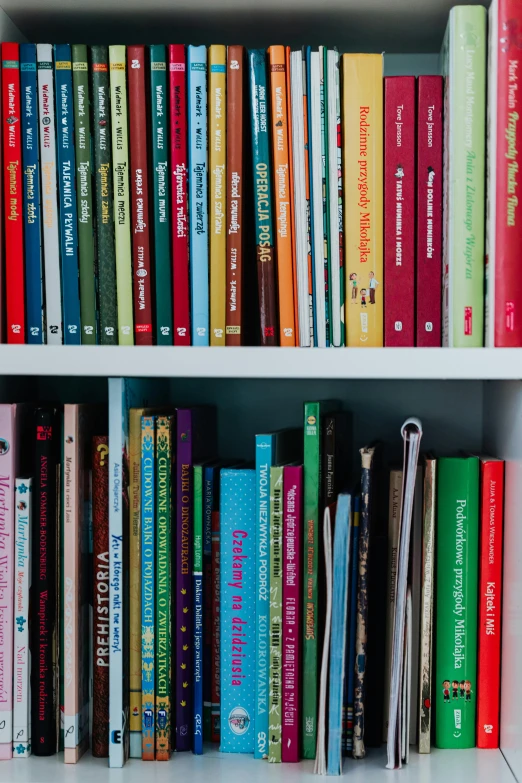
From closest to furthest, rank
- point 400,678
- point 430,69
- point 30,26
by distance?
point 400,678 < point 30,26 < point 430,69

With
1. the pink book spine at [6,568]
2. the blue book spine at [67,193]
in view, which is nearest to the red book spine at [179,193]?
the blue book spine at [67,193]

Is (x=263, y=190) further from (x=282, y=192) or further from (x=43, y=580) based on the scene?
(x=43, y=580)

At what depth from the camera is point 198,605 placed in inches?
33.9

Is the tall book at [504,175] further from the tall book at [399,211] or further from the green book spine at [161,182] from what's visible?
the green book spine at [161,182]

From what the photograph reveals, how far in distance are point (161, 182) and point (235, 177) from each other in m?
0.08

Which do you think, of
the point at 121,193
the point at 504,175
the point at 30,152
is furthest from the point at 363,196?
the point at 30,152

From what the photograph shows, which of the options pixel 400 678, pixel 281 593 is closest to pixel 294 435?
pixel 281 593

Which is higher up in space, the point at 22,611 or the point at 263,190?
the point at 263,190

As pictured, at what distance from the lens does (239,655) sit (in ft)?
2.81

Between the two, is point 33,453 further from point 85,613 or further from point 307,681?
point 307,681

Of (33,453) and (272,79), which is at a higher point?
(272,79)

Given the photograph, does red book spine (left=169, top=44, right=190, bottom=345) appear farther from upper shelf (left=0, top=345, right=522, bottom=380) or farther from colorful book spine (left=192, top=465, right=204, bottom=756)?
colorful book spine (left=192, top=465, right=204, bottom=756)

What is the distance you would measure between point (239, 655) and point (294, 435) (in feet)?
0.91

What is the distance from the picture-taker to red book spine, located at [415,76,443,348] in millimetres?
814
